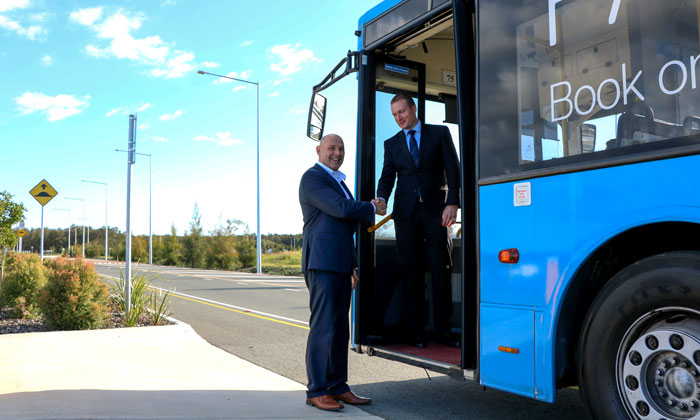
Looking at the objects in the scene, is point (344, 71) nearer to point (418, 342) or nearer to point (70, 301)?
point (418, 342)

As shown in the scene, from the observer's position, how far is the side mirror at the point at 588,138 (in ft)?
9.52

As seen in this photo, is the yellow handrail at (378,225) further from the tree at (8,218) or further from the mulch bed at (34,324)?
the tree at (8,218)

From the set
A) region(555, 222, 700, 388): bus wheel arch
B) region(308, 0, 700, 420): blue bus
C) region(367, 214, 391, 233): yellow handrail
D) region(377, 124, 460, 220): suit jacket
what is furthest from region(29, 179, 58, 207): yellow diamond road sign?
region(555, 222, 700, 388): bus wheel arch

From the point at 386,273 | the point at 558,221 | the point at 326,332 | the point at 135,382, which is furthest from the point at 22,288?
the point at 558,221

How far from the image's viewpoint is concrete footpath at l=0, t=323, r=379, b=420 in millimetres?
4164

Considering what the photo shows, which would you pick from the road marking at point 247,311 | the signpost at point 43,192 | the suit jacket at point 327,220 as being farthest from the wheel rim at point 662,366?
the signpost at point 43,192

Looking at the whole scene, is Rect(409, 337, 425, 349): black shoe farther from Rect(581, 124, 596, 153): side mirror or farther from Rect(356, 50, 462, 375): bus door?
Rect(581, 124, 596, 153): side mirror

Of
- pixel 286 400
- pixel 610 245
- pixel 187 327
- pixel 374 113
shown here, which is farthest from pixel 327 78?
pixel 187 327

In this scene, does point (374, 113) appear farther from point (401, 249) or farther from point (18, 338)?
point (18, 338)

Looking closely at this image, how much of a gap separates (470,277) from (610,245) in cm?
104

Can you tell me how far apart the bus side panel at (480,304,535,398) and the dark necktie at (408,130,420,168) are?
1795 mm

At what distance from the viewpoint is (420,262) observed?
16.3ft

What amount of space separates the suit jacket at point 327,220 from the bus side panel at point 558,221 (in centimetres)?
117

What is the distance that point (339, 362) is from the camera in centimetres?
456
